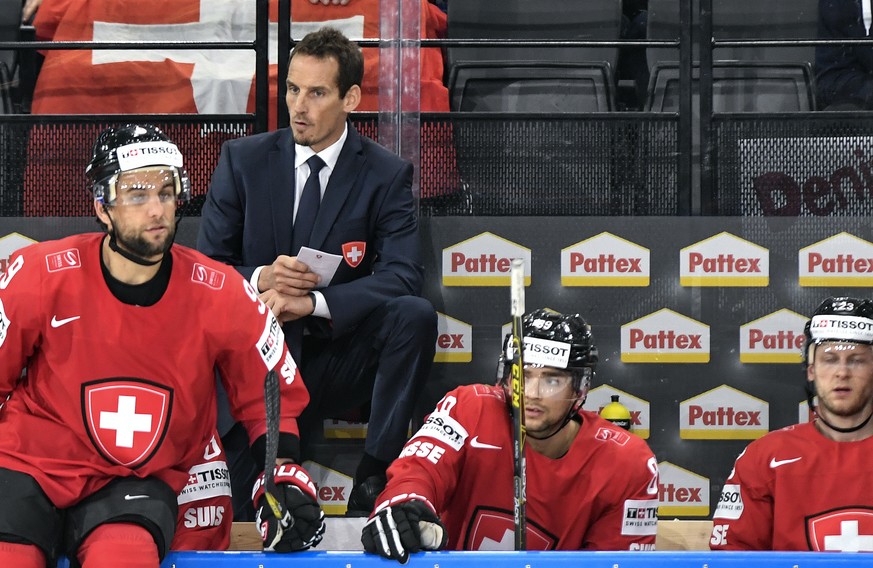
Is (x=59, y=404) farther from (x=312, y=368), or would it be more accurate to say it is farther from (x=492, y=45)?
(x=492, y=45)

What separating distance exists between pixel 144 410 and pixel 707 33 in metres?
2.17

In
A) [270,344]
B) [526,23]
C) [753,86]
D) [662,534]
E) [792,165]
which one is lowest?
[662,534]

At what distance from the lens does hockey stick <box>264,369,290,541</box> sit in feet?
7.68

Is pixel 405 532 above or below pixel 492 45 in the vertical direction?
below

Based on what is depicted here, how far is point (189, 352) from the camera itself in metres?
2.47

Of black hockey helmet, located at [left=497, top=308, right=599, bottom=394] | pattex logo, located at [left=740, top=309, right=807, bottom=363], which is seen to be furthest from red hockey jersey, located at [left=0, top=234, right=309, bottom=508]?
pattex logo, located at [left=740, top=309, right=807, bottom=363]

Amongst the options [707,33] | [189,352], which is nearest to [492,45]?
[707,33]

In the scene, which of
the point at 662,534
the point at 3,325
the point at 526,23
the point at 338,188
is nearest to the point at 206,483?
the point at 3,325

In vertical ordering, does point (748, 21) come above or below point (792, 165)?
above

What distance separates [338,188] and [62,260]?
114 cm

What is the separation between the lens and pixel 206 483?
2705 mm

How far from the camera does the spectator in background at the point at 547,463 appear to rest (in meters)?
2.91

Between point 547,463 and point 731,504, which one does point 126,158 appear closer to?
point 547,463

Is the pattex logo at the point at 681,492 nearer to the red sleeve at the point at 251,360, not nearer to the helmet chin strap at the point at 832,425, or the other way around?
the helmet chin strap at the point at 832,425
